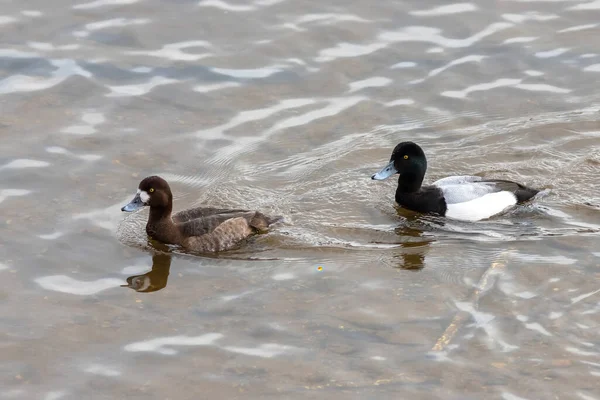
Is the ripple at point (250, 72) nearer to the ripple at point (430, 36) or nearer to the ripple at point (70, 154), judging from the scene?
the ripple at point (430, 36)

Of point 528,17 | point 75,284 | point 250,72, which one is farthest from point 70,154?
point 528,17

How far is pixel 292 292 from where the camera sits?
353 inches

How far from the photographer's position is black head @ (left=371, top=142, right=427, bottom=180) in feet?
37.0

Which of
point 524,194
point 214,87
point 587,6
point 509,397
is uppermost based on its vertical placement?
point 587,6

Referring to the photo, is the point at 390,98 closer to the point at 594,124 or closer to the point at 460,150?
the point at 460,150

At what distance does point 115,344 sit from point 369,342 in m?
2.14

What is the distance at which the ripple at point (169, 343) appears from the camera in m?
8.09

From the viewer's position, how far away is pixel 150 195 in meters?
10.2

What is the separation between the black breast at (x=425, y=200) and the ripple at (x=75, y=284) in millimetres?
3700

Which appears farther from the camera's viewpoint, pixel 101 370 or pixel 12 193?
pixel 12 193

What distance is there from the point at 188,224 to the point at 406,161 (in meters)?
2.76

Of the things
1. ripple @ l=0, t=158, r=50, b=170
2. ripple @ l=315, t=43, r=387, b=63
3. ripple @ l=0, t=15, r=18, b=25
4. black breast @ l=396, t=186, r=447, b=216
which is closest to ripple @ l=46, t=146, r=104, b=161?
ripple @ l=0, t=158, r=50, b=170

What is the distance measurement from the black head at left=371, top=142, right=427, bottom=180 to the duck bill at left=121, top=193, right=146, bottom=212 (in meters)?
2.78

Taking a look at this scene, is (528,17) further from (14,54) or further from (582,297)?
(14,54)
